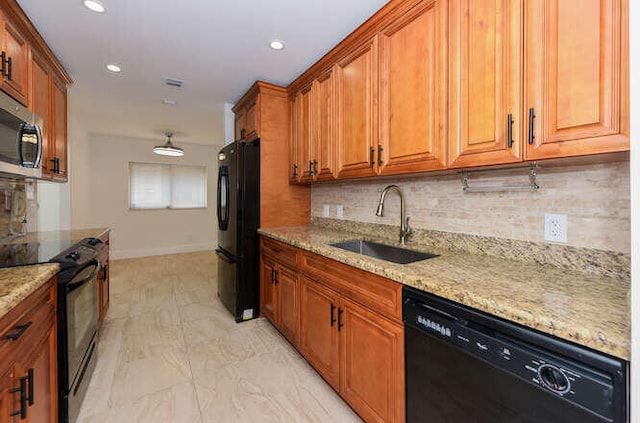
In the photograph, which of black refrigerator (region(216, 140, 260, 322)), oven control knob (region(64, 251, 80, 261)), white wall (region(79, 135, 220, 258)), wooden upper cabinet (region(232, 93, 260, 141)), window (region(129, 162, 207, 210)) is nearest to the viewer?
oven control knob (region(64, 251, 80, 261))

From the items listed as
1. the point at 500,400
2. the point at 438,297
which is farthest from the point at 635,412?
the point at 438,297

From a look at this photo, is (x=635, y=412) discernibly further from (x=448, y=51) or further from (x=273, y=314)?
(x=273, y=314)

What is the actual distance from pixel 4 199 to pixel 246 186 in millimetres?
2026

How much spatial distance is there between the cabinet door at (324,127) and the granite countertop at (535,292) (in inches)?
41.1

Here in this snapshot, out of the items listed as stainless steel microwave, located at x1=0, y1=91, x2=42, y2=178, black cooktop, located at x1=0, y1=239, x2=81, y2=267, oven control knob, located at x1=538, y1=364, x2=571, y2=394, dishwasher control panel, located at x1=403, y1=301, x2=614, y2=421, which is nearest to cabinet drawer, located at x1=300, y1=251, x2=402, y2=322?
dishwasher control panel, located at x1=403, y1=301, x2=614, y2=421

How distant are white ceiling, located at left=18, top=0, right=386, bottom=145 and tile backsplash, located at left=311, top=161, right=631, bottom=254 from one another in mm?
1231

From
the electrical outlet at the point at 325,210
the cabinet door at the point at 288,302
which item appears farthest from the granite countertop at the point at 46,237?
the electrical outlet at the point at 325,210

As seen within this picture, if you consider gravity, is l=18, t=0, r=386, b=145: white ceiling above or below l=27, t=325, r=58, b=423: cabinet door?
above

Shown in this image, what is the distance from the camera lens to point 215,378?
1.91m

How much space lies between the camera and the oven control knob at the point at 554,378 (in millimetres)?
741

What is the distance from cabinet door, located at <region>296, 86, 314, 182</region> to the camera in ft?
8.48

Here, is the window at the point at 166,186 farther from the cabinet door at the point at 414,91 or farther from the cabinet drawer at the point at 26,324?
the cabinet door at the point at 414,91

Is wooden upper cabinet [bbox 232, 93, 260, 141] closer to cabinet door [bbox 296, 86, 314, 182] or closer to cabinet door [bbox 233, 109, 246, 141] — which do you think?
cabinet door [bbox 233, 109, 246, 141]

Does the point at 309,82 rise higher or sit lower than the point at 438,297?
higher
